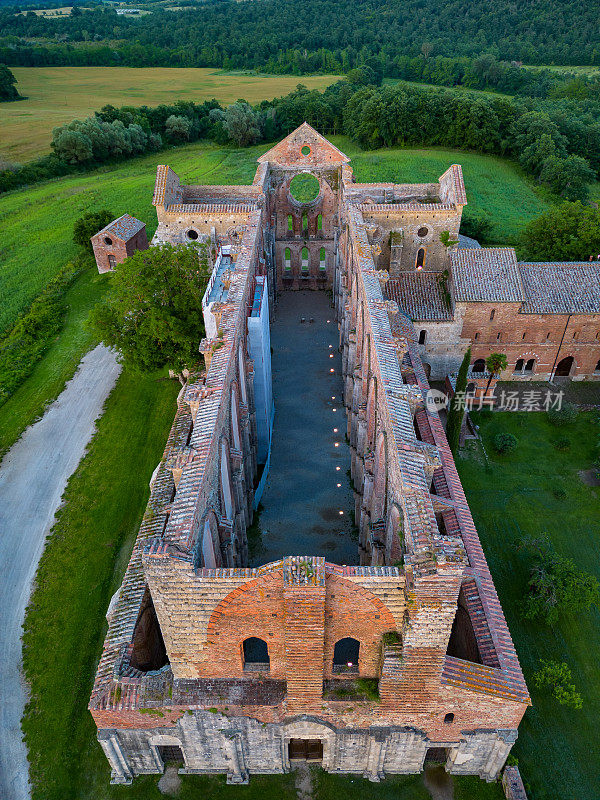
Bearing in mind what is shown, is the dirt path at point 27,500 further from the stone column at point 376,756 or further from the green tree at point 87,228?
the green tree at point 87,228

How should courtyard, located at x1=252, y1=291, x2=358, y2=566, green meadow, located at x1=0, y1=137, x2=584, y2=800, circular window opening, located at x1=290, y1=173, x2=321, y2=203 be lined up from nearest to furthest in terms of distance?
Result: green meadow, located at x1=0, y1=137, x2=584, y2=800, courtyard, located at x1=252, y1=291, x2=358, y2=566, circular window opening, located at x1=290, y1=173, x2=321, y2=203

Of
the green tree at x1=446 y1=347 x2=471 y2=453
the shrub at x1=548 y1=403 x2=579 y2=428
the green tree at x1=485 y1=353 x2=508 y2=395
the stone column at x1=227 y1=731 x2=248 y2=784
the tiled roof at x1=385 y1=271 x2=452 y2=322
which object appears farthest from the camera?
the tiled roof at x1=385 y1=271 x2=452 y2=322

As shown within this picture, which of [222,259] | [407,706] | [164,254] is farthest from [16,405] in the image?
[407,706]

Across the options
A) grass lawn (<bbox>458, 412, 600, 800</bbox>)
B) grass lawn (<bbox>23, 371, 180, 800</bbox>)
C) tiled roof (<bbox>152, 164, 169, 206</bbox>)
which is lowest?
grass lawn (<bbox>23, 371, 180, 800</bbox>)

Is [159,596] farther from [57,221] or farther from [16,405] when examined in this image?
[57,221]

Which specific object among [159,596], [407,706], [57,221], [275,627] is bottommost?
[57,221]

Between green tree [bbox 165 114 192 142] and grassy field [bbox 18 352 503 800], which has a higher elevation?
green tree [bbox 165 114 192 142]

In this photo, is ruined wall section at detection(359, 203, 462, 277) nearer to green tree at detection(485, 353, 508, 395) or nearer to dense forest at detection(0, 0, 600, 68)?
green tree at detection(485, 353, 508, 395)

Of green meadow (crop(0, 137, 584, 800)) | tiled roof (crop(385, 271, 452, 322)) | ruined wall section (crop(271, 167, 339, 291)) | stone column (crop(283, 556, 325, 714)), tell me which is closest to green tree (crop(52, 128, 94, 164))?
green meadow (crop(0, 137, 584, 800))
